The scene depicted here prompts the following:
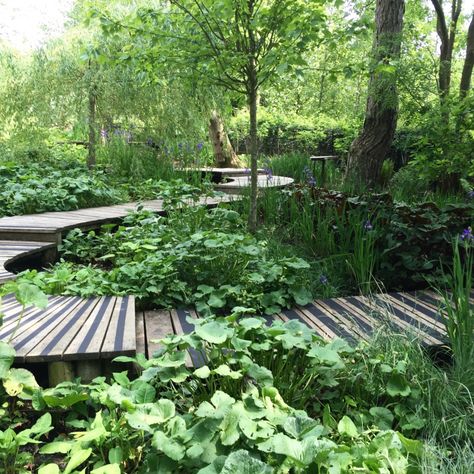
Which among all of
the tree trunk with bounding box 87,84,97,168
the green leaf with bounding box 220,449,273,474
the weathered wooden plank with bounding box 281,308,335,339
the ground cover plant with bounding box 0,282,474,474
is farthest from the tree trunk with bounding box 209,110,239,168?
the green leaf with bounding box 220,449,273,474

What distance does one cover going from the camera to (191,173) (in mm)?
7207

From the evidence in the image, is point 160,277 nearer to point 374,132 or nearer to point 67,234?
point 67,234

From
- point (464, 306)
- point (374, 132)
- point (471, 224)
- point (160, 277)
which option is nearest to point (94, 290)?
point (160, 277)

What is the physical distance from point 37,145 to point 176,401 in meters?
6.51

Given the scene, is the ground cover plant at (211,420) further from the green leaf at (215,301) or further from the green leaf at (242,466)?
the green leaf at (215,301)

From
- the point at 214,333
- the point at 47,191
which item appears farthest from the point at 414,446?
the point at 47,191

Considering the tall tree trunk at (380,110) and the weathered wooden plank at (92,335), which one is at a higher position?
the tall tree trunk at (380,110)

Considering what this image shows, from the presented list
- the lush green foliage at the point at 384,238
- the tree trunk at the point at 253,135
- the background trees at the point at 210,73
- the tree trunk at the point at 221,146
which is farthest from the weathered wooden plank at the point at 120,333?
the tree trunk at the point at 221,146

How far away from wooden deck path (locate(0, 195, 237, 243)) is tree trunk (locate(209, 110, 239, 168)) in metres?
4.49

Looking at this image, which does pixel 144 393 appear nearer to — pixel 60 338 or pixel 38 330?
pixel 60 338

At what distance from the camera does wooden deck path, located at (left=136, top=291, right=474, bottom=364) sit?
2.32 m

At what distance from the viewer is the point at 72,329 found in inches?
86.1

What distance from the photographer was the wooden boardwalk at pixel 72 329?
1.93m

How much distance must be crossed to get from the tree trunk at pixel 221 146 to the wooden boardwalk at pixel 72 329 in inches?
290
